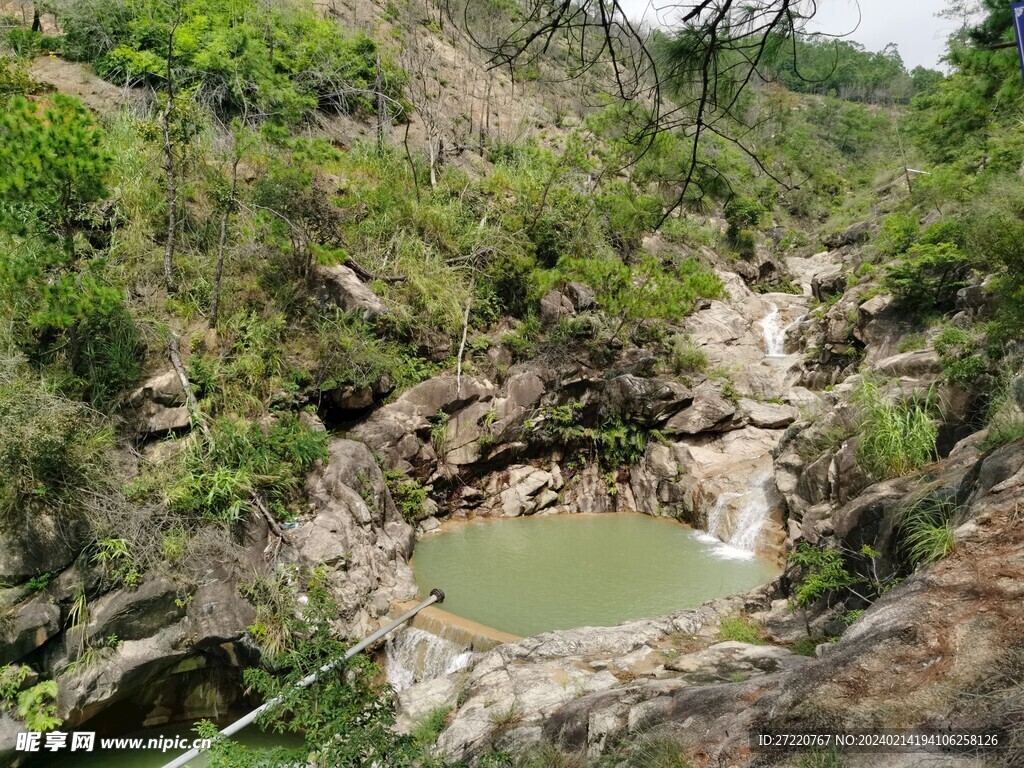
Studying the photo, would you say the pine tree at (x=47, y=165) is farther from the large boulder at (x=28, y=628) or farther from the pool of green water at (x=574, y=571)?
the pool of green water at (x=574, y=571)

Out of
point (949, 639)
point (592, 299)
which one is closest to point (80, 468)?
point (949, 639)

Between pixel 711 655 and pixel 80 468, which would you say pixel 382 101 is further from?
pixel 711 655

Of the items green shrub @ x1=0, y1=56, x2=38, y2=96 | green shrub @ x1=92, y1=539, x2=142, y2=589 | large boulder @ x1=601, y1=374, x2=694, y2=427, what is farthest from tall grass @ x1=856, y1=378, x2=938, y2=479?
green shrub @ x1=0, y1=56, x2=38, y2=96

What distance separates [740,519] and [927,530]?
5167mm

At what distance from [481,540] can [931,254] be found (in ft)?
28.8

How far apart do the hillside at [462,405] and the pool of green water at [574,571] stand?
35cm

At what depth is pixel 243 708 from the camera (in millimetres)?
5934

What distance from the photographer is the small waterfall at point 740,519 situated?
8.64 meters

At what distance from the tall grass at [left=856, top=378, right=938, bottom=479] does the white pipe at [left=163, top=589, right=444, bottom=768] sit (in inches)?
196

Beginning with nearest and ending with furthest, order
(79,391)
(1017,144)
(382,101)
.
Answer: (79,391) < (1017,144) < (382,101)

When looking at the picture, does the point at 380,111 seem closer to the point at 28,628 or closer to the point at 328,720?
the point at 28,628

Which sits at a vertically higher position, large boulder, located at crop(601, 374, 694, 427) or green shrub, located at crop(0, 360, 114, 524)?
large boulder, located at crop(601, 374, 694, 427)

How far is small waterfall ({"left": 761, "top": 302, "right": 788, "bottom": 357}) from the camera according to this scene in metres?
15.0

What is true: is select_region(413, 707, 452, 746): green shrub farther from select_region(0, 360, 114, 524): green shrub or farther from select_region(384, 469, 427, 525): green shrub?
select_region(384, 469, 427, 525): green shrub
